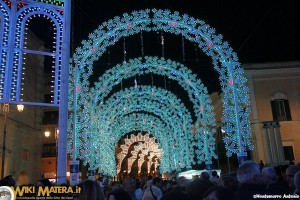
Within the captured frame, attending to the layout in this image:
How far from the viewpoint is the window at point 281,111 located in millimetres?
26414

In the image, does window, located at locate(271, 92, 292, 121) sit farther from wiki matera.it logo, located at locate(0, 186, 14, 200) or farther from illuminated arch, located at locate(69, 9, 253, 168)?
wiki matera.it logo, located at locate(0, 186, 14, 200)

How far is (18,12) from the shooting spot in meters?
10.0

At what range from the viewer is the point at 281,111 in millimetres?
26547

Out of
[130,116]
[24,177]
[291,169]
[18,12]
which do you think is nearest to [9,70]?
[18,12]

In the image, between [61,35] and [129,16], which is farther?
[129,16]

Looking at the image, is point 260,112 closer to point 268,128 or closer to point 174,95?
point 268,128

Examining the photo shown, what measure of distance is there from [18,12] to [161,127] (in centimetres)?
3007

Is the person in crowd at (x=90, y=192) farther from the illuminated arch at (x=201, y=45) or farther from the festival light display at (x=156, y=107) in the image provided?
the festival light display at (x=156, y=107)

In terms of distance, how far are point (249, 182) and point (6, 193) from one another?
3456mm

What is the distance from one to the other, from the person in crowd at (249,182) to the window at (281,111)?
23.5 m

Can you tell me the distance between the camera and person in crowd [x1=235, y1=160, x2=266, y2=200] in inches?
170

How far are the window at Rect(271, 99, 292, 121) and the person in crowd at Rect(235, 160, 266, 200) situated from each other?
2348cm

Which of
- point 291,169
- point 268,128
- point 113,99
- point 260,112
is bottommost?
point 291,169

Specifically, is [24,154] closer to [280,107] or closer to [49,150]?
[49,150]
